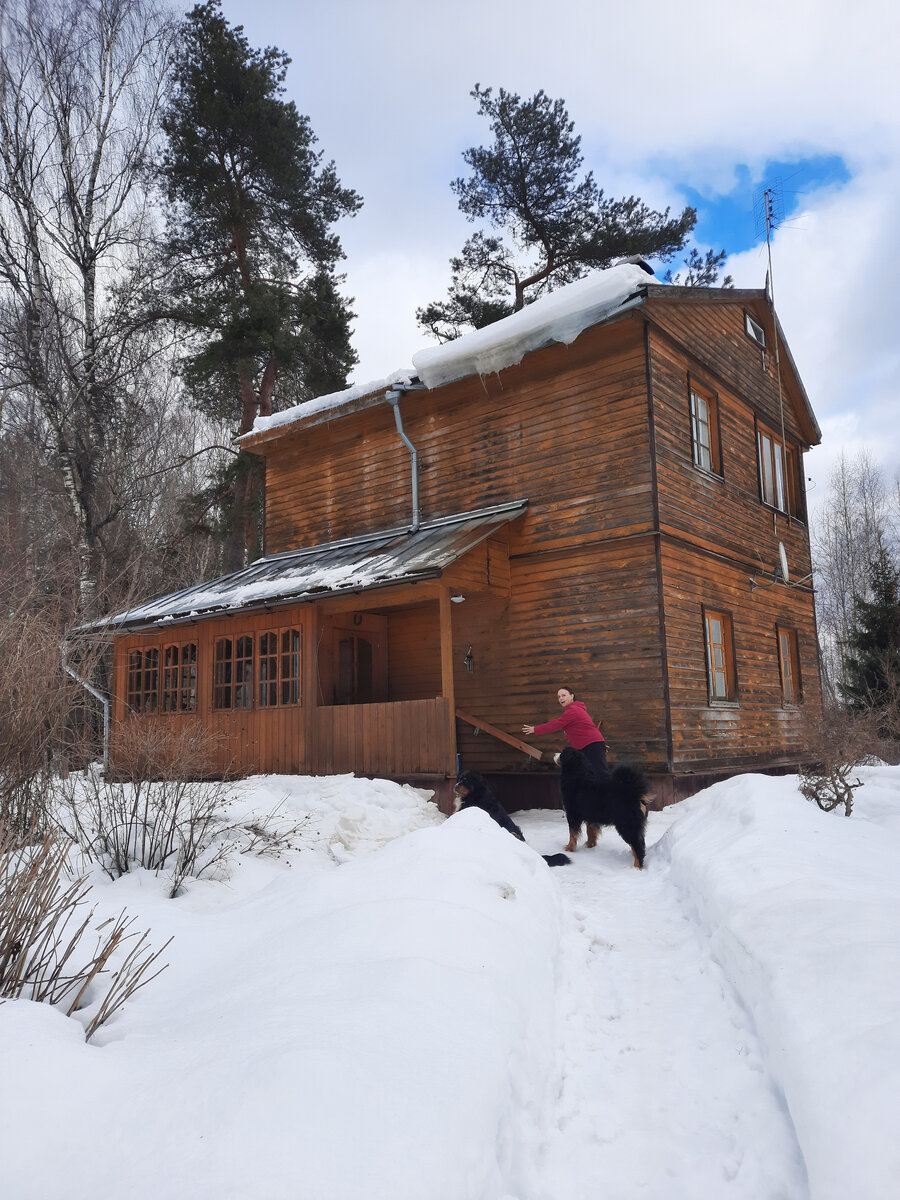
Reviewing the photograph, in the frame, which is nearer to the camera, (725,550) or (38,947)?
(38,947)

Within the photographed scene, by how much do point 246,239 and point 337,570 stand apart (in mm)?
13480

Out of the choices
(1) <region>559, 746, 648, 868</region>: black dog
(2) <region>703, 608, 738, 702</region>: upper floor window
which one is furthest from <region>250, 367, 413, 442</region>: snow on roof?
(1) <region>559, 746, 648, 868</region>: black dog

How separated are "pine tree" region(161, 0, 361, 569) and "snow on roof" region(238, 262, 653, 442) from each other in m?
7.08

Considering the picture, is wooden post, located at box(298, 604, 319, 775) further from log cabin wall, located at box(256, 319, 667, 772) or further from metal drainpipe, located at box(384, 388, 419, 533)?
metal drainpipe, located at box(384, 388, 419, 533)

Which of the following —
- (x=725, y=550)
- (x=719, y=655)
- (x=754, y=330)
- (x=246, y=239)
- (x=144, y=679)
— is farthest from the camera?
(x=246, y=239)

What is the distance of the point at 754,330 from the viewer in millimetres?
15680

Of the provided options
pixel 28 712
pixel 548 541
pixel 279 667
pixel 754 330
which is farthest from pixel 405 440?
pixel 28 712

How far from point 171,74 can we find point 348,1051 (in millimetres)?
22987

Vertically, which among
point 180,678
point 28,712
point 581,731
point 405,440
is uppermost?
point 405,440

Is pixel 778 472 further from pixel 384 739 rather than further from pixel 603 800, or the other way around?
pixel 603 800

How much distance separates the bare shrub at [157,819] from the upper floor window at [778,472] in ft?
38.5

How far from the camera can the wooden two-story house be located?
429 inches

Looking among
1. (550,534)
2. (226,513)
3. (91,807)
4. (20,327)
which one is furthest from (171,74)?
(91,807)

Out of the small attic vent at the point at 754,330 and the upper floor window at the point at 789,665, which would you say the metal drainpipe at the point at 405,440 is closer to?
the small attic vent at the point at 754,330
